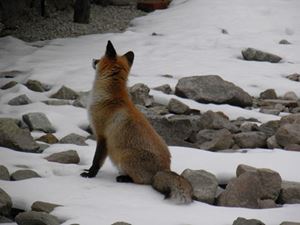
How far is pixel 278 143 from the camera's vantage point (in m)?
6.88

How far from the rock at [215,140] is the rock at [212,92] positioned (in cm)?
155

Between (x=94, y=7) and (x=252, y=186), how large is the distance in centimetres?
1235

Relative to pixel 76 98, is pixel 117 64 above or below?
above

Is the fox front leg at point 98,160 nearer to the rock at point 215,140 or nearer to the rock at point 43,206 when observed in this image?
the rock at point 43,206

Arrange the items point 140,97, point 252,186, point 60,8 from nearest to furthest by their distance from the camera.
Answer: point 252,186, point 140,97, point 60,8

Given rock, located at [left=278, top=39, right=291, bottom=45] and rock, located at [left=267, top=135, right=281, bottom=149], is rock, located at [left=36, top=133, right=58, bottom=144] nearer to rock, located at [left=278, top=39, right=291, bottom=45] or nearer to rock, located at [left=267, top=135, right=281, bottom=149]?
rock, located at [left=267, top=135, right=281, bottom=149]

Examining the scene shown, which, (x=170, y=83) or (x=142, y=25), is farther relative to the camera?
(x=142, y=25)

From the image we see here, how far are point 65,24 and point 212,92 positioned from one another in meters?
6.61

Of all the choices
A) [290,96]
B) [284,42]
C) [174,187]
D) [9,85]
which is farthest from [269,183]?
[284,42]

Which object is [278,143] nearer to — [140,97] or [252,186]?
[252,186]

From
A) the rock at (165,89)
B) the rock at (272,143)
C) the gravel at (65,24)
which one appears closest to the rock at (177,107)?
the rock at (165,89)

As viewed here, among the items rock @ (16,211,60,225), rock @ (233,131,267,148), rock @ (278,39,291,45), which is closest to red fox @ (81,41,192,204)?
rock @ (16,211,60,225)

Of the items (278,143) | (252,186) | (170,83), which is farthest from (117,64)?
(170,83)

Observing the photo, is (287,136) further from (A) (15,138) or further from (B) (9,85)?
(B) (9,85)
